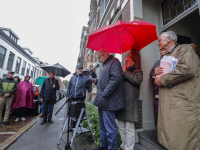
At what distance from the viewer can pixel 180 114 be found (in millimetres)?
1503

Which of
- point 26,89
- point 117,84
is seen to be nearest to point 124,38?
point 117,84

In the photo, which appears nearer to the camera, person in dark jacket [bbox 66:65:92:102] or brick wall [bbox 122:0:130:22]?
brick wall [bbox 122:0:130:22]

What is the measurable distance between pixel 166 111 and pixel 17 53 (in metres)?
26.7

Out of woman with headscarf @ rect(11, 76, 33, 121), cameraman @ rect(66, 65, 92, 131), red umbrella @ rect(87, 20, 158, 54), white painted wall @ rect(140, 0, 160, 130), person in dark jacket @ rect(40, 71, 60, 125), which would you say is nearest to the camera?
red umbrella @ rect(87, 20, 158, 54)

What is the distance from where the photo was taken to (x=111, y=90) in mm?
2129

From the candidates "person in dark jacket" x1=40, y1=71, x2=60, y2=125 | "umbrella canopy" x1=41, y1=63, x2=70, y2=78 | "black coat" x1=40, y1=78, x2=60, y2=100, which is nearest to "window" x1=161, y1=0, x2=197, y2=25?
"umbrella canopy" x1=41, y1=63, x2=70, y2=78

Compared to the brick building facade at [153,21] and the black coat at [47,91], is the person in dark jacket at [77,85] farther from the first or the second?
the brick building facade at [153,21]

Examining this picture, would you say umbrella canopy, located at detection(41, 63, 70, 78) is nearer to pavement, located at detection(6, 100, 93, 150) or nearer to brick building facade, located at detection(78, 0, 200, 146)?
pavement, located at detection(6, 100, 93, 150)

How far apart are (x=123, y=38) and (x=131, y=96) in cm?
139

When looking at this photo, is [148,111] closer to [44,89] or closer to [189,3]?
[189,3]

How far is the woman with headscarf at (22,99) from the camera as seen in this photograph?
4.95m

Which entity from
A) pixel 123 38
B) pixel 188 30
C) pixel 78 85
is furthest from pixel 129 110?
pixel 188 30

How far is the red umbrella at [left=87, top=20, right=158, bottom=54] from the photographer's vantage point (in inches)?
91.4

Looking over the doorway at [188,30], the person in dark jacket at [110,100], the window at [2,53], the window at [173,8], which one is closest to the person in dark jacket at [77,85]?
the person in dark jacket at [110,100]
